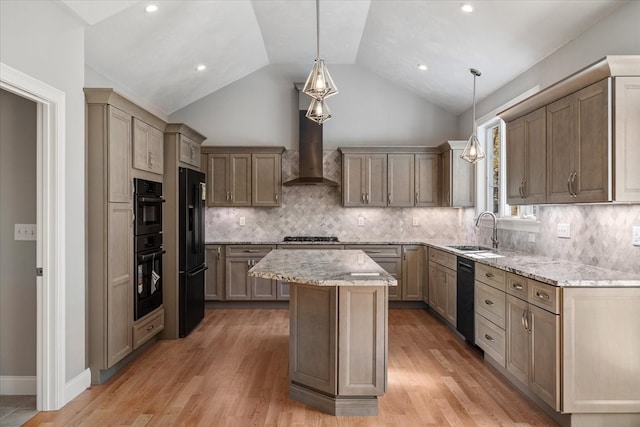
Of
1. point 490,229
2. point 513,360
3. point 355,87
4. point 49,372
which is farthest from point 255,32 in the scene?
point 513,360

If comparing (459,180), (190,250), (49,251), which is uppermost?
(459,180)

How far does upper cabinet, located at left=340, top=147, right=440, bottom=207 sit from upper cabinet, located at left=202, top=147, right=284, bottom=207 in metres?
1.00

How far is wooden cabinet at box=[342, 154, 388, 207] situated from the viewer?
568cm

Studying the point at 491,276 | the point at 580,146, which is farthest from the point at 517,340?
the point at 580,146

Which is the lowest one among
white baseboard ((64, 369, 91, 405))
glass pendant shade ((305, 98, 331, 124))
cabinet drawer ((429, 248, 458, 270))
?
white baseboard ((64, 369, 91, 405))

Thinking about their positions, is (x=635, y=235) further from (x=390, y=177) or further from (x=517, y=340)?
(x=390, y=177)

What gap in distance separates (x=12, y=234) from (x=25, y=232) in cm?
10

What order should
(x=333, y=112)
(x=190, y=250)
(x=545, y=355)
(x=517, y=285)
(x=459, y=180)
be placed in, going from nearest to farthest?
1. (x=545, y=355)
2. (x=517, y=285)
3. (x=190, y=250)
4. (x=459, y=180)
5. (x=333, y=112)

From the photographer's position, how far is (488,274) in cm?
338

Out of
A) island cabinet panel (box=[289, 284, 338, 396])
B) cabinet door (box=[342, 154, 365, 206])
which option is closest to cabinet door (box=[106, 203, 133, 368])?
island cabinet panel (box=[289, 284, 338, 396])

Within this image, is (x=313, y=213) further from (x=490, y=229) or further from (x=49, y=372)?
(x=49, y=372)

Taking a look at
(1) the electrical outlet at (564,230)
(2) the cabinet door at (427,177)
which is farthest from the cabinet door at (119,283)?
(2) the cabinet door at (427,177)

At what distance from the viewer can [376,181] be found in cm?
570

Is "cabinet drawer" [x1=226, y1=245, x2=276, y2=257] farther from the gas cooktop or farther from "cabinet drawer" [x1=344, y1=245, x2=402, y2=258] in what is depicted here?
"cabinet drawer" [x1=344, y1=245, x2=402, y2=258]
